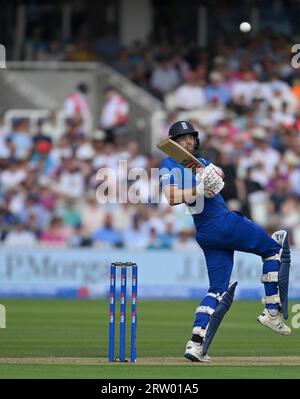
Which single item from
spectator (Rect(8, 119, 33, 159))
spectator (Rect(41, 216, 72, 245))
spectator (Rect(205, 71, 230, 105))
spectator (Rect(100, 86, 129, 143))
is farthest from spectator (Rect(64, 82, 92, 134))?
spectator (Rect(41, 216, 72, 245))

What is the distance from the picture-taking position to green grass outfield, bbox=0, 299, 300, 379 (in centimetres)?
997

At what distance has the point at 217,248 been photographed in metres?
11.0

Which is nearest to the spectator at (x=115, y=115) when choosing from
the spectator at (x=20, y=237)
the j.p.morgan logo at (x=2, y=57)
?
the j.p.morgan logo at (x=2, y=57)

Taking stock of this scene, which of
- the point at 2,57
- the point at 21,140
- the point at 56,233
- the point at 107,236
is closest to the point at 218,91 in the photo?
the point at 21,140

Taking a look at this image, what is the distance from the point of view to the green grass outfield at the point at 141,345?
32.7 feet

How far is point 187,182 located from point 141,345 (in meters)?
2.46

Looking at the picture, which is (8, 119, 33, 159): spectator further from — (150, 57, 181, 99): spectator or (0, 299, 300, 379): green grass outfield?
(0, 299, 300, 379): green grass outfield

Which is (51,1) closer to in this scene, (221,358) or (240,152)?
Result: (240,152)

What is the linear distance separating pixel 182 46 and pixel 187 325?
36.6 feet

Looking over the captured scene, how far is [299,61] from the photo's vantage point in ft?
77.6

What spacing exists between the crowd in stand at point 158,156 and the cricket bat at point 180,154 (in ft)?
29.7

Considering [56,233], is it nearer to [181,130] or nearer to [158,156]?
[158,156]
